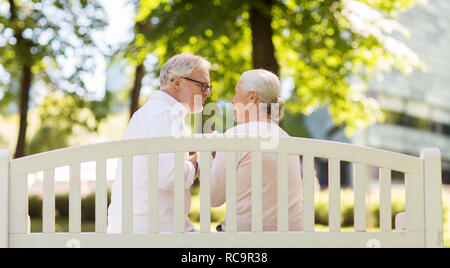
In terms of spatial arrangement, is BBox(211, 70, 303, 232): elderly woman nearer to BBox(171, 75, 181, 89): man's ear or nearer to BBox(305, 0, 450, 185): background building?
BBox(171, 75, 181, 89): man's ear

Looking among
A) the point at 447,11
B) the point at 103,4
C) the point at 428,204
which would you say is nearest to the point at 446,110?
the point at 447,11

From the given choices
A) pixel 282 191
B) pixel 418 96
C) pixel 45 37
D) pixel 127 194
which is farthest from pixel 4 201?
pixel 418 96

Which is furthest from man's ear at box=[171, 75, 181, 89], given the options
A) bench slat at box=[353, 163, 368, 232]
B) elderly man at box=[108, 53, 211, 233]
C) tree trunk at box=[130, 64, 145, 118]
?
tree trunk at box=[130, 64, 145, 118]

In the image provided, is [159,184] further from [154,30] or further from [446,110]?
[446,110]

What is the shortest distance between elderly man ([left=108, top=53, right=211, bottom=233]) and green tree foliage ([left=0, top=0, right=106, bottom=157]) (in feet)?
37.5

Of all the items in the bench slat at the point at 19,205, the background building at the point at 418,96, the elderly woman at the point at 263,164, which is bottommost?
the bench slat at the point at 19,205

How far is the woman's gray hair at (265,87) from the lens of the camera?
296cm

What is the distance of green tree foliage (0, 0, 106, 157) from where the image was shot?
46.0 feet

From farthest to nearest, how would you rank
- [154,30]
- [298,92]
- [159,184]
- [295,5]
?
[298,92] → [295,5] → [154,30] → [159,184]

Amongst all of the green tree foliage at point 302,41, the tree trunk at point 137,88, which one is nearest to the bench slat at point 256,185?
the green tree foliage at point 302,41

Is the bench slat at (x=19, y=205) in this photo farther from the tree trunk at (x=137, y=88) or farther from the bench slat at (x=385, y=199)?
the tree trunk at (x=137, y=88)

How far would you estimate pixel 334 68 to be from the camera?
13266 mm

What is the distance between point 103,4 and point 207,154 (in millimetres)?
14091
